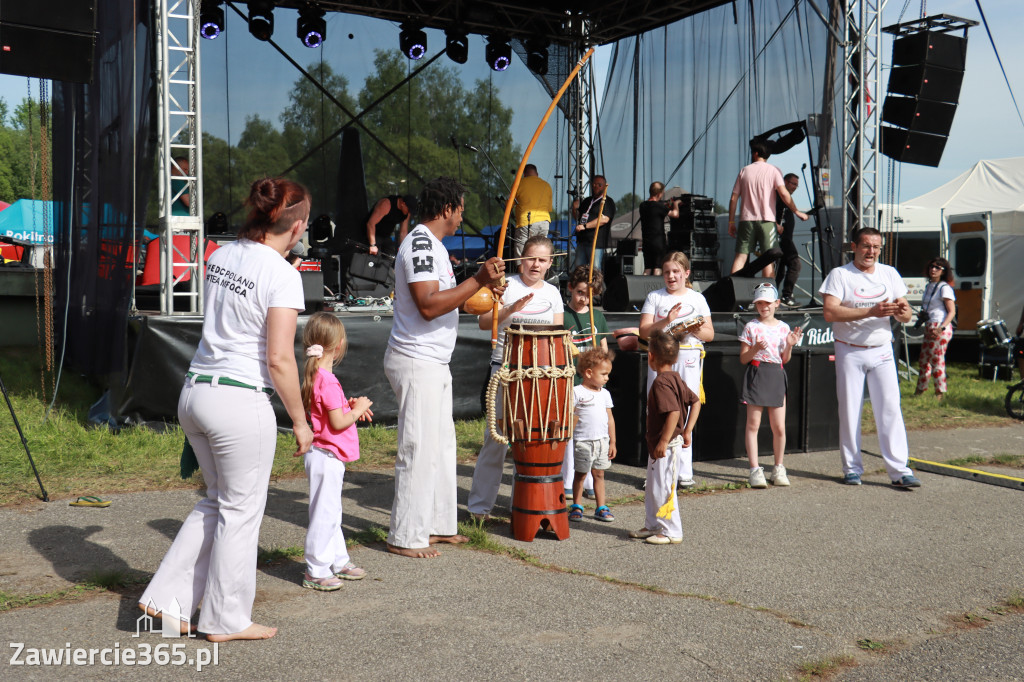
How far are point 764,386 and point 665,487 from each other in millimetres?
2019

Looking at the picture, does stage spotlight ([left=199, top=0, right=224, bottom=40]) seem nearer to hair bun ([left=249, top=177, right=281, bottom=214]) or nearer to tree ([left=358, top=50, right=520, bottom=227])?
tree ([left=358, top=50, right=520, bottom=227])

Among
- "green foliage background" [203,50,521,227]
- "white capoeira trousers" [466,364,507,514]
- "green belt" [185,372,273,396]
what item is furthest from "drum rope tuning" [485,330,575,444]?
"green foliage background" [203,50,521,227]

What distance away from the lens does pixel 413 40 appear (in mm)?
14180

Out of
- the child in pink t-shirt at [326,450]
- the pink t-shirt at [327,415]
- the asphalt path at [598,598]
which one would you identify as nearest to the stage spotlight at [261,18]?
the asphalt path at [598,598]

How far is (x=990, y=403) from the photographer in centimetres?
1107

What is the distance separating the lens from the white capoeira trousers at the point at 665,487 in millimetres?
4781

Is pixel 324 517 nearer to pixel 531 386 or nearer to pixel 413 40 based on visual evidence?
pixel 531 386

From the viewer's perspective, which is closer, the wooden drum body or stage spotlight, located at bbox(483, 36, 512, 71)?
the wooden drum body

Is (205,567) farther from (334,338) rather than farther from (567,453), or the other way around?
(567,453)

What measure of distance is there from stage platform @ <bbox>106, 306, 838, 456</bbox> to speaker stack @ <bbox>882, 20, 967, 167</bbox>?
5120 millimetres

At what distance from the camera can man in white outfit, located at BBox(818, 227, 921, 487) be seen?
6.30 m

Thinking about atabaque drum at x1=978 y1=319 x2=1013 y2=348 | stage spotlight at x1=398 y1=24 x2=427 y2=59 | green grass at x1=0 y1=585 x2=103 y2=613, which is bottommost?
green grass at x1=0 y1=585 x2=103 y2=613

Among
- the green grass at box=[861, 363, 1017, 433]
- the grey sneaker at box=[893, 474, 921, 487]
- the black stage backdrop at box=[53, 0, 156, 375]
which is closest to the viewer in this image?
the grey sneaker at box=[893, 474, 921, 487]

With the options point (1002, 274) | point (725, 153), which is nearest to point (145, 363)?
point (725, 153)
